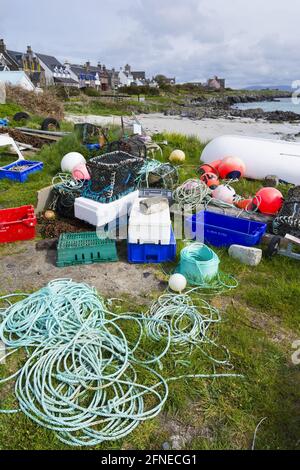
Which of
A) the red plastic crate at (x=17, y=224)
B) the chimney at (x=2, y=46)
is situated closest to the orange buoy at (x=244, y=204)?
the red plastic crate at (x=17, y=224)

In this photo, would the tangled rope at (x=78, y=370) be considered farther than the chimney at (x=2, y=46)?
No

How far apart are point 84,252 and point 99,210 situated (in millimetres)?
809

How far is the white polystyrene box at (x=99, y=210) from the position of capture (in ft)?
16.4

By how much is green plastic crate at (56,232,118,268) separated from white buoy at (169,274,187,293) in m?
1.07

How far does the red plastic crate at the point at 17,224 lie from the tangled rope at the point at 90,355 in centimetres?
151

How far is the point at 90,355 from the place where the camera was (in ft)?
9.61

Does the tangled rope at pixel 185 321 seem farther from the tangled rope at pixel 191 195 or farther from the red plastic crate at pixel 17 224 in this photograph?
the red plastic crate at pixel 17 224

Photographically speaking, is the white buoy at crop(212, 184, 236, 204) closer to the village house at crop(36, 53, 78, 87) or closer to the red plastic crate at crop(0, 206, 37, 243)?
the red plastic crate at crop(0, 206, 37, 243)

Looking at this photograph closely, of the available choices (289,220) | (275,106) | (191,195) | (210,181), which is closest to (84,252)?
(191,195)

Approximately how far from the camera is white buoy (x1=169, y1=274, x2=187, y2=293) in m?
3.77

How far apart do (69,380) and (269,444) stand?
5.29ft

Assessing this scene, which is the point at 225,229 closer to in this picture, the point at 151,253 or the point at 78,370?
the point at 151,253
